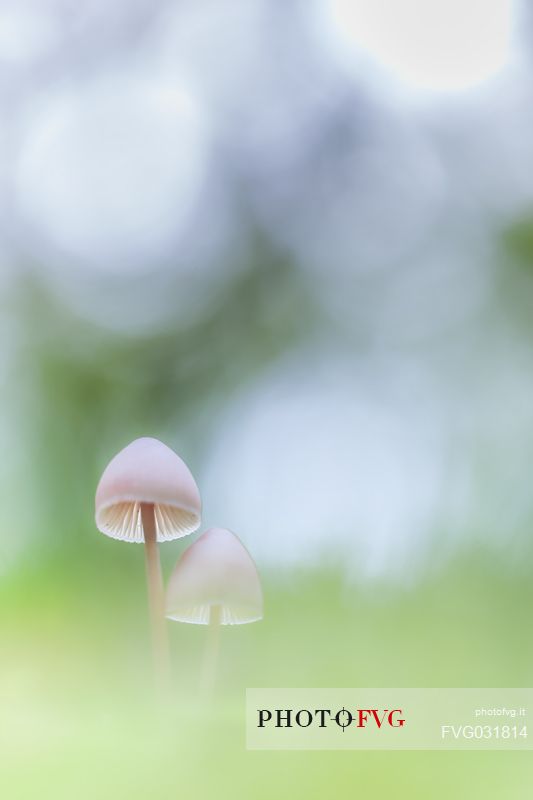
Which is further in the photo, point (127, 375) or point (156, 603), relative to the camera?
point (127, 375)

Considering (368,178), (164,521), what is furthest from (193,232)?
(164,521)

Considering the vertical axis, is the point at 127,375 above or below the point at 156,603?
above

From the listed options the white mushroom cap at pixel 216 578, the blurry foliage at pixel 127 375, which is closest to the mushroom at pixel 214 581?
the white mushroom cap at pixel 216 578
